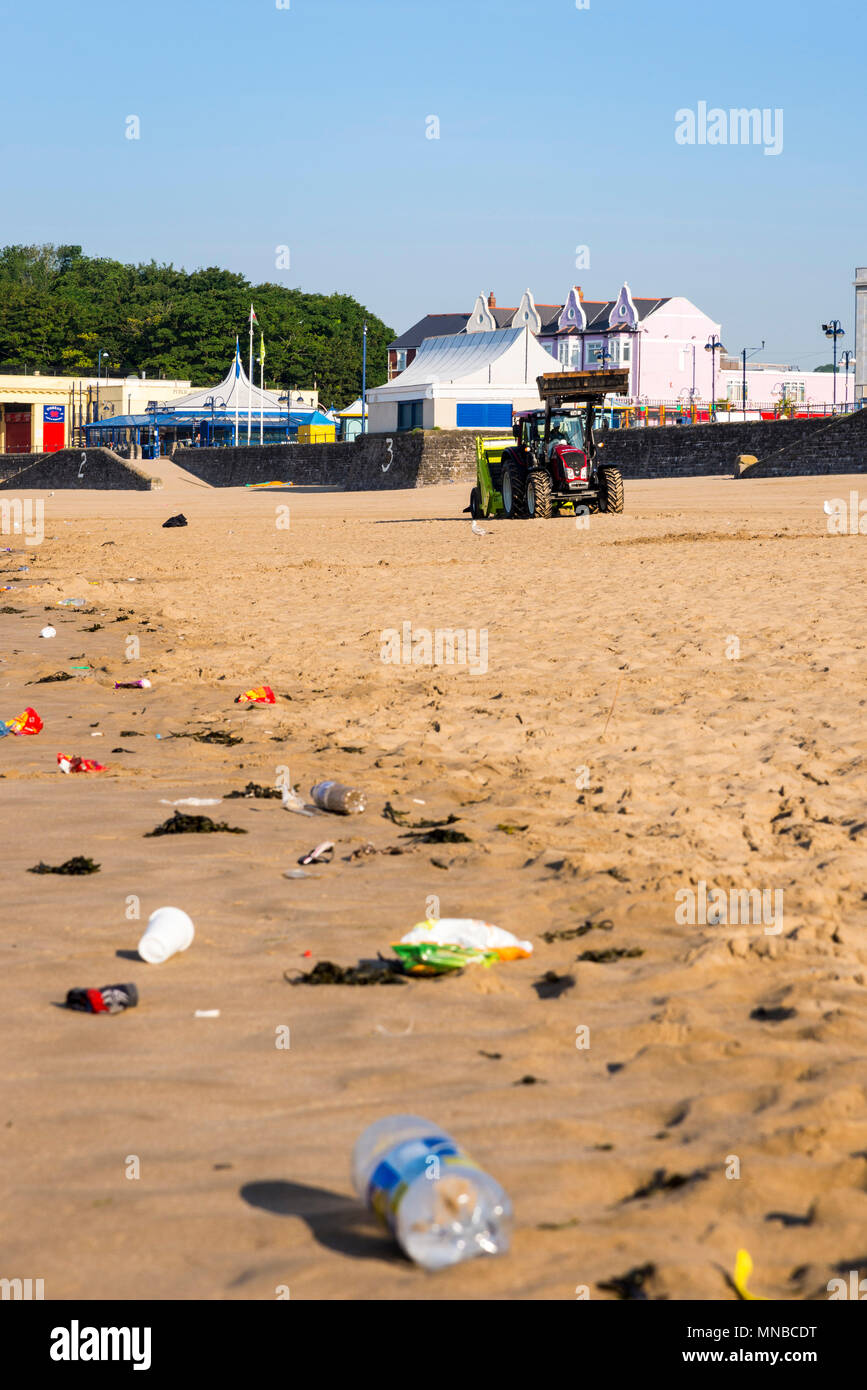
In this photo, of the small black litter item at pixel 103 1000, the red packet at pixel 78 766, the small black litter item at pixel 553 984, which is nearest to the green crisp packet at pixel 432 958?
the small black litter item at pixel 553 984

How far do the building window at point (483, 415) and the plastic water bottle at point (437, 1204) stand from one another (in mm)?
51064

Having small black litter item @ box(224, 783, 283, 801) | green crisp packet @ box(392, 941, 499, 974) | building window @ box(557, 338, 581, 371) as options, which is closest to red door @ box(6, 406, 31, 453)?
building window @ box(557, 338, 581, 371)

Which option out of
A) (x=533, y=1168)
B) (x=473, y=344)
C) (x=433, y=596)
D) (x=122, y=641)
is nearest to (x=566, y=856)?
(x=533, y=1168)

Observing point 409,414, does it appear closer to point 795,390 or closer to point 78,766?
point 795,390

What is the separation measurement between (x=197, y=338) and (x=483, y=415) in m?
50.8

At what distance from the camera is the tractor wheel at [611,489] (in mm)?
25966

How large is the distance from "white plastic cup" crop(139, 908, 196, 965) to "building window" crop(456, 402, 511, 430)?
49.4 meters

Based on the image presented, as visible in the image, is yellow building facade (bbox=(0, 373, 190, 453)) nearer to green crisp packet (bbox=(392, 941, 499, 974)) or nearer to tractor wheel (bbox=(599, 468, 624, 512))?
tractor wheel (bbox=(599, 468, 624, 512))

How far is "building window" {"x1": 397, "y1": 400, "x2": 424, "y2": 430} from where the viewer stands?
53281mm

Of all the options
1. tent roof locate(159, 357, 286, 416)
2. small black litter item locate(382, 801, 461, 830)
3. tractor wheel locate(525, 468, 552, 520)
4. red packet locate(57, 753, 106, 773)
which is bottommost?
small black litter item locate(382, 801, 461, 830)

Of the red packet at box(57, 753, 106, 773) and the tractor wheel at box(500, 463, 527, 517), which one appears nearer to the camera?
the red packet at box(57, 753, 106, 773)

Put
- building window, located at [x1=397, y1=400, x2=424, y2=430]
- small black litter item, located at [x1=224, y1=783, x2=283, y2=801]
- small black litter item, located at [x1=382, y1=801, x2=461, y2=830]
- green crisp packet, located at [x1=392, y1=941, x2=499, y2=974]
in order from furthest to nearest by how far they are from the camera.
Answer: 1. building window, located at [x1=397, y1=400, x2=424, y2=430]
2. small black litter item, located at [x1=224, y1=783, x2=283, y2=801]
3. small black litter item, located at [x1=382, y1=801, x2=461, y2=830]
4. green crisp packet, located at [x1=392, y1=941, x2=499, y2=974]

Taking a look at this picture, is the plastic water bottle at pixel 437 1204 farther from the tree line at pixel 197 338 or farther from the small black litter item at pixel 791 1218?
the tree line at pixel 197 338
